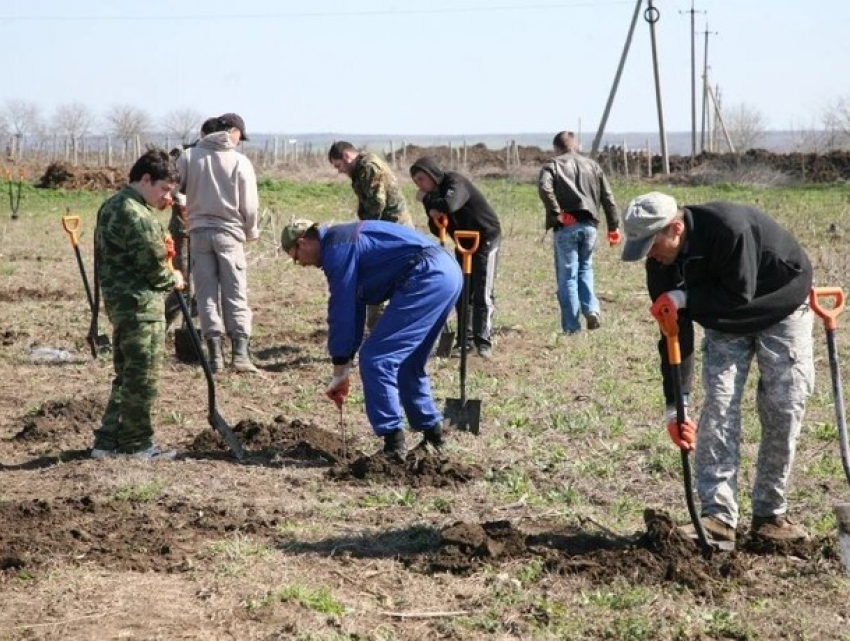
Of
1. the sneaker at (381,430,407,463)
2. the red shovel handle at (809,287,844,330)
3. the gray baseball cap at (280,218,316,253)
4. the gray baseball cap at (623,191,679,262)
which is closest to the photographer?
the gray baseball cap at (623,191,679,262)

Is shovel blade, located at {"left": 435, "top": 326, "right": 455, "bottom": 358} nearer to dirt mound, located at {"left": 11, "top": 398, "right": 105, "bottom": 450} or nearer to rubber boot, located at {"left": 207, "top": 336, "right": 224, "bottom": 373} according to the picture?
rubber boot, located at {"left": 207, "top": 336, "right": 224, "bottom": 373}

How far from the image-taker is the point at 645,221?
5773mm

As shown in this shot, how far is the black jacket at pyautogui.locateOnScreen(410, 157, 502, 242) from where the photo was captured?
11.4 meters

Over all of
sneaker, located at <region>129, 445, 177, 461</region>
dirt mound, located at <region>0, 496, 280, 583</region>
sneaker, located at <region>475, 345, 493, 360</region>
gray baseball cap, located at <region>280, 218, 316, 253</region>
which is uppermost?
gray baseball cap, located at <region>280, 218, 316, 253</region>

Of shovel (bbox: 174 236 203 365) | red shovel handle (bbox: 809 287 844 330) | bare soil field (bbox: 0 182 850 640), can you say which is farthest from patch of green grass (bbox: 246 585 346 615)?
shovel (bbox: 174 236 203 365)

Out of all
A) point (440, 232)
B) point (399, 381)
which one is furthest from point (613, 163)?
point (399, 381)

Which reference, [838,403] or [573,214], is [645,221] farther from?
[573,214]

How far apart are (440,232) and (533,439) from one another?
3.20m

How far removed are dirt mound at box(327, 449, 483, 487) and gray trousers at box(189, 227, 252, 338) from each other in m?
3.57

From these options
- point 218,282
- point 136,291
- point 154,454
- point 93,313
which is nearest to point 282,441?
point 154,454

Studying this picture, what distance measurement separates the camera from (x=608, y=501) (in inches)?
291

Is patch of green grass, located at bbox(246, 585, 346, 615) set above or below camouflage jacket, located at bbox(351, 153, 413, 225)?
below

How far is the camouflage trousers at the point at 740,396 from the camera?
20.3 feet

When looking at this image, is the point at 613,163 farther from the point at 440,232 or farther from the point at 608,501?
the point at 608,501
